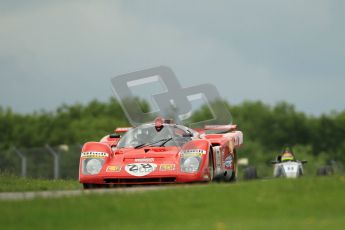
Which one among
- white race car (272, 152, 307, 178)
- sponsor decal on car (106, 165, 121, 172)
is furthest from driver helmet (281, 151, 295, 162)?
sponsor decal on car (106, 165, 121, 172)

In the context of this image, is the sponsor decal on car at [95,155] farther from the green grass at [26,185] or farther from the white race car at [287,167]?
the white race car at [287,167]

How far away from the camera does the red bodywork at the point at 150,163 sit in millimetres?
20953

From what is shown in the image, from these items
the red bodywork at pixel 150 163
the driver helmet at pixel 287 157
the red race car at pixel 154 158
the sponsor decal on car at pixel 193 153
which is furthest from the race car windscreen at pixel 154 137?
the driver helmet at pixel 287 157

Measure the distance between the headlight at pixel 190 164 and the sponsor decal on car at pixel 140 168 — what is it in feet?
1.93

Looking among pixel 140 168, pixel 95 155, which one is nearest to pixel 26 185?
pixel 95 155

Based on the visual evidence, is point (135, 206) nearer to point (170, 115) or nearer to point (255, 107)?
point (170, 115)

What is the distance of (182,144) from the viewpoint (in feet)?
74.9

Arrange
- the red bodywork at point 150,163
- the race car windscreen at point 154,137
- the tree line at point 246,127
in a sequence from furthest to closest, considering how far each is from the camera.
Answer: the tree line at point 246,127 → the race car windscreen at point 154,137 → the red bodywork at point 150,163

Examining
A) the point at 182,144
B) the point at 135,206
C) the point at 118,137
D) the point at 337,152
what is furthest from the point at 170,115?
the point at 337,152

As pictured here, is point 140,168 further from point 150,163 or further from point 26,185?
point 26,185

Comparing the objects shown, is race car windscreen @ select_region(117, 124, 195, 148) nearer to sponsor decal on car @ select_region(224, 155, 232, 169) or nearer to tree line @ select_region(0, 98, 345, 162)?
sponsor decal on car @ select_region(224, 155, 232, 169)

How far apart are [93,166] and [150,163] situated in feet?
4.03

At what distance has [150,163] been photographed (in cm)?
2122

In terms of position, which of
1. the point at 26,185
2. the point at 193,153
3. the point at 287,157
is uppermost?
Result: the point at 193,153
